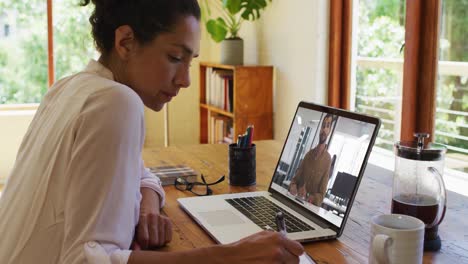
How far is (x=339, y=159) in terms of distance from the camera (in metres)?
1.22

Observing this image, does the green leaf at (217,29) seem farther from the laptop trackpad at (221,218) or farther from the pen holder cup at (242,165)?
the laptop trackpad at (221,218)

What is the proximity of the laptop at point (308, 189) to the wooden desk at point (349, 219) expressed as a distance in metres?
0.04

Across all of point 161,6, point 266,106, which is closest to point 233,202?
point 161,6

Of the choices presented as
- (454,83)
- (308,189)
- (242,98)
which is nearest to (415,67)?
(454,83)

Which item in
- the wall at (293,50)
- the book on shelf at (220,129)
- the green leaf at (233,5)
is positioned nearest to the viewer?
the wall at (293,50)

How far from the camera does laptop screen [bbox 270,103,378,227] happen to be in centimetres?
117

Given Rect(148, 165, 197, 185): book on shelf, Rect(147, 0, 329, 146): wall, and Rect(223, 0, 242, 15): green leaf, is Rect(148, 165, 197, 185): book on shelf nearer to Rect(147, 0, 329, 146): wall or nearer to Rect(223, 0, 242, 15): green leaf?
Rect(147, 0, 329, 146): wall

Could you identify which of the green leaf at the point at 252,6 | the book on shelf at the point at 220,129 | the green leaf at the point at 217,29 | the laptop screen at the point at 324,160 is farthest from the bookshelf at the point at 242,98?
the laptop screen at the point at 324,160

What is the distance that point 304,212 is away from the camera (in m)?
1.28

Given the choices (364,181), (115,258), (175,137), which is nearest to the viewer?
(115,258)

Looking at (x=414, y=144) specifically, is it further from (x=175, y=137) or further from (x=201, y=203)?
(x=175, y=137)

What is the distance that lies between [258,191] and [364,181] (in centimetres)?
38

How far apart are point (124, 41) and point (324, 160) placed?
549 mm

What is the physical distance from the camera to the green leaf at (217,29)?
3709 mm
